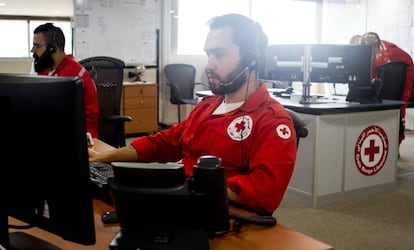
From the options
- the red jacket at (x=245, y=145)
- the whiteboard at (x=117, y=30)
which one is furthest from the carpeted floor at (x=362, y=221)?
the whiteboard at (x=117, y=30)

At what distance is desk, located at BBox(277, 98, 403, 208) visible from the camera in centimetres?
380

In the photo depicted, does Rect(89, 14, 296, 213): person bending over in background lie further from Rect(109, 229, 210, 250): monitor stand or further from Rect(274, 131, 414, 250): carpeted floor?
Rect(274, 131, 414, 250): carpeted floor

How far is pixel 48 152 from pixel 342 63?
3.52 meters

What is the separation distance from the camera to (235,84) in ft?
5.77

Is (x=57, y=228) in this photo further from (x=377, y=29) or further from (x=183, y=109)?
(x=377, y=29)

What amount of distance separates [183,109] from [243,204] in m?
5.95

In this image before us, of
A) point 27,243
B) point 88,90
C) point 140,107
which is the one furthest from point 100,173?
point 140,107

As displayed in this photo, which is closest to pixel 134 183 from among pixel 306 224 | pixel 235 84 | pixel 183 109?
pixel 235 84

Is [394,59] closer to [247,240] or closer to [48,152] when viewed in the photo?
[247,240]

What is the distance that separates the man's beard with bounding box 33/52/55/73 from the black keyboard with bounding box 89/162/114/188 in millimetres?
1589

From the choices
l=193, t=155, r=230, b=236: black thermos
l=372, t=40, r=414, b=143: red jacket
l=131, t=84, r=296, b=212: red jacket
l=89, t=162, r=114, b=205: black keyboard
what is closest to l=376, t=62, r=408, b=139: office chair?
l=372, t=40, r=414, b=143: red jacket

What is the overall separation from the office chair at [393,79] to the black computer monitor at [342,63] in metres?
1.13

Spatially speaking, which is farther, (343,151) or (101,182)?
(343,151)

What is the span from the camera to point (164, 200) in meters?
1.13
